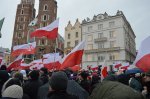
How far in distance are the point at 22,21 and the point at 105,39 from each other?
34308 mm

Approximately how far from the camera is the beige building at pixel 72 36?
51.6 meters

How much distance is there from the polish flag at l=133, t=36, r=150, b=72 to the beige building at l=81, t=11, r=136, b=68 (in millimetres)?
39241

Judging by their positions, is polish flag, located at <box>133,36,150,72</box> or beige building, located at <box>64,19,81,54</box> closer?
polish flag, located at <box>133,36,150,72</box>

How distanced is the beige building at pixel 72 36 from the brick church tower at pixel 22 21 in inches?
819

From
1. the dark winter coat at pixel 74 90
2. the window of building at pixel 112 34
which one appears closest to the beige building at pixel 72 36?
the window of building at pixel 112 34

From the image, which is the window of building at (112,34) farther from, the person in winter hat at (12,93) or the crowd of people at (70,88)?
the person in winter hat at (12,93)

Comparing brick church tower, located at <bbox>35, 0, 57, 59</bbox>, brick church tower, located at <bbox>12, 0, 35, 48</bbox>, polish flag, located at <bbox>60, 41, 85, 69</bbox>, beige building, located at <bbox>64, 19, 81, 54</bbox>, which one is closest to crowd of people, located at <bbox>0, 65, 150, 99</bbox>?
polish flag, located at <bbox>60, 41, 85, 69</bbox>

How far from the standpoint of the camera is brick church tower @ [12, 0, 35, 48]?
68.2 m

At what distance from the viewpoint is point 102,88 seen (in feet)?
2.92

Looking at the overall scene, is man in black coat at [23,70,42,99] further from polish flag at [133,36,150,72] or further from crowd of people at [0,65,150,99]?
polish flag at [133,36,150,72]

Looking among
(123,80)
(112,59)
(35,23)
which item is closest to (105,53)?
(112,59)

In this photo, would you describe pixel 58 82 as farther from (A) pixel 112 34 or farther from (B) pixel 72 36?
(B) pixel 72 36

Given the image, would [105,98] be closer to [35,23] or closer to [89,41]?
[89,41]

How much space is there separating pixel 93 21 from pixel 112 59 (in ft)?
34.0
